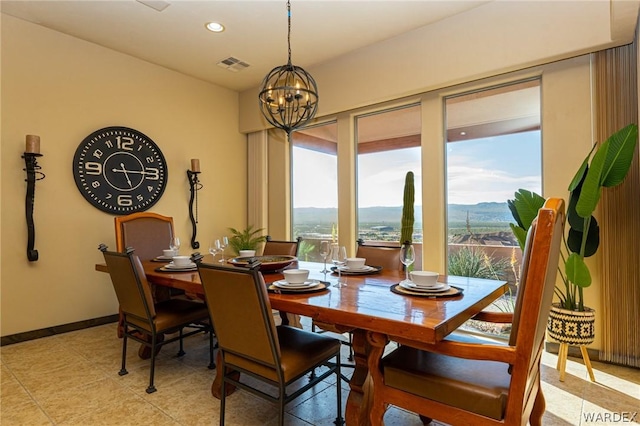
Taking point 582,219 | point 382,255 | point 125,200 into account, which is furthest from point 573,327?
point 125,200

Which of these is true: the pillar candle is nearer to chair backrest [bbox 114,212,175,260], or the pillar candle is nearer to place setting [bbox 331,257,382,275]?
chair backrest [bbox 114,212,175,260]

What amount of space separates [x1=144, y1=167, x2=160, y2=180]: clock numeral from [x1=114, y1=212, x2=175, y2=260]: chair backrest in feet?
2.55

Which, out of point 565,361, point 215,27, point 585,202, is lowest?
point 565,361

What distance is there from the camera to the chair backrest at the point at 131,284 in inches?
89.2

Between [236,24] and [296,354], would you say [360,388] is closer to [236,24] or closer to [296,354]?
[296,354]

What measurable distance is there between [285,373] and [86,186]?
11.0 ft

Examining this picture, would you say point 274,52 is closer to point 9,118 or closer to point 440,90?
point 440,90

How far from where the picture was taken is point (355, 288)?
6.47ft

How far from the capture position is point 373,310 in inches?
59.5

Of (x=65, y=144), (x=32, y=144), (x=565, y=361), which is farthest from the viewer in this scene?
(x=65, y=144)

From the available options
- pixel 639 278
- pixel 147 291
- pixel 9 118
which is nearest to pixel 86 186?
pixel 9 118

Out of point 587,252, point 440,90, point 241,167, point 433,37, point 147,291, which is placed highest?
point 433,37

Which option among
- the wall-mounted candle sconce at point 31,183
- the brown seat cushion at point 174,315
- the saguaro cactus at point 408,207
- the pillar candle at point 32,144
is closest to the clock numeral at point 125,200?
the wall-mounted candle sconce at point 31,183

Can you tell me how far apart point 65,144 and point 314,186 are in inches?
114
